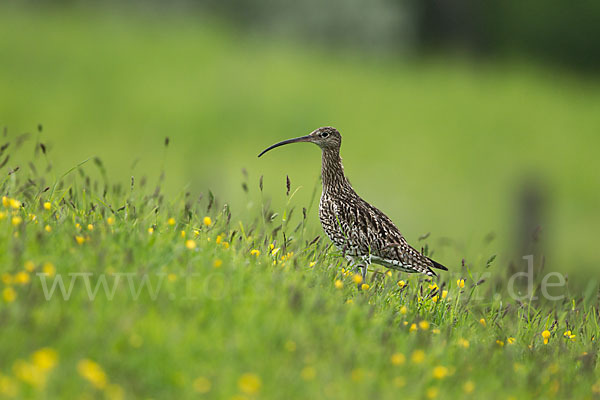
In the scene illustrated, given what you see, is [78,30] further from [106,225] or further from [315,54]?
[106,225]

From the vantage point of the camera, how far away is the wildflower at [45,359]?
3.75 meters

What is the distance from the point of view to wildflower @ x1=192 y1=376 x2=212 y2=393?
4.05m

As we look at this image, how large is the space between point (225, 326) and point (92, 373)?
3.44 ft

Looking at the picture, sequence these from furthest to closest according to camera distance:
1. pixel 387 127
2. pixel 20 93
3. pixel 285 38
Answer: pixel 285 38, pixel 387 127, pixel 20 93

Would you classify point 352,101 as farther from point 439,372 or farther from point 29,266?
point 29,266

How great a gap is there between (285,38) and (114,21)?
8476mm

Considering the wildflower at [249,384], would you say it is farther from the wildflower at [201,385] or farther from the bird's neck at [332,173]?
the bird's neck at [332,173]

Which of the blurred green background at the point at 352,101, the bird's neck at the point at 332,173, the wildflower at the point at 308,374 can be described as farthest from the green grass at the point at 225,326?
the blurred green background at the point at 352,101

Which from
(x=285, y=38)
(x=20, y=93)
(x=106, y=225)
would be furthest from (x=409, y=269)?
(x=285, y=38)

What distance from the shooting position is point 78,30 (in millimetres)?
24297

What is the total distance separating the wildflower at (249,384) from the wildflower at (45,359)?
1082 millimetres

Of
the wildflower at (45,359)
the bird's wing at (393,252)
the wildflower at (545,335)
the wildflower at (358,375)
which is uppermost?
the bird's wing at (393,252)

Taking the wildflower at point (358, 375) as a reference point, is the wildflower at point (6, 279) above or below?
above

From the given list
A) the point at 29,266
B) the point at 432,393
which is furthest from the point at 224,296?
the point at 432,393
